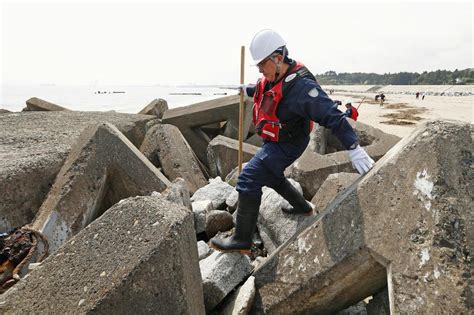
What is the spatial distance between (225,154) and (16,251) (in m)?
2.99

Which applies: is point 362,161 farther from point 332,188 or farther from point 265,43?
point 265,43

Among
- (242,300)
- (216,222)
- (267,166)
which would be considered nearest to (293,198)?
(267,166)

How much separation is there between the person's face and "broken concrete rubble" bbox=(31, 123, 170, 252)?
1340 mm

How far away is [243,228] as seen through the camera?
8.54 ft

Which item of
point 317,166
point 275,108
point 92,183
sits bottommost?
point 317,166

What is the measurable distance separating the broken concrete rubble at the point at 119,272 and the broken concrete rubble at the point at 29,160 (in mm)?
1655

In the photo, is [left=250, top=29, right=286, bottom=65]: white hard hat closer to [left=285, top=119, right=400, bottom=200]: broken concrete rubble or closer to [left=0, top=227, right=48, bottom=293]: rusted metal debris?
[left=285, top=119, right=400, bottom=200]: broken concrete rubble

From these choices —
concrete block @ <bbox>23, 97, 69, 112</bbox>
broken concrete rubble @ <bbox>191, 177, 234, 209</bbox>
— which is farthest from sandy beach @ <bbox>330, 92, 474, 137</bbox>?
concrete block @ <bbox>23, 97, 69, 112</bbox>

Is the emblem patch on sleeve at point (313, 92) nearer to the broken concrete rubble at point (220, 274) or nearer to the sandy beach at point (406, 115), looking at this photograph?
the broken concrete rubble at point (220, 274)

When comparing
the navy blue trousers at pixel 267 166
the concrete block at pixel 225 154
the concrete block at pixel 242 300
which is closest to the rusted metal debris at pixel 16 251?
the concrete block at pixel 242 300

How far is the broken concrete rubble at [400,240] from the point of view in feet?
5.24

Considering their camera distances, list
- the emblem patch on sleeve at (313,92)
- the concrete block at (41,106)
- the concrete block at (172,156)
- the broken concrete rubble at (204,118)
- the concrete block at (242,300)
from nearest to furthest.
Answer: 1. the concrete block at (242,300)
2. the emblem patch on sleeve at (313,92)
3. the concrete block at (172,156)
4. the broken concrete rubble at (204,118)
5. the concrete block at (41,106)

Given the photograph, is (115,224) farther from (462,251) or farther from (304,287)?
(462,251)

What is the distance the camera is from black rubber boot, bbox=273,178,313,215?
297 centimetres
